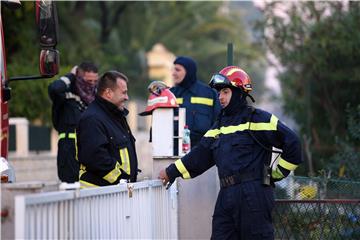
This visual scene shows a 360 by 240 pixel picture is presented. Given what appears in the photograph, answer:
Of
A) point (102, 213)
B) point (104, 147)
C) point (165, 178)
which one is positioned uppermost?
point (104, 147)

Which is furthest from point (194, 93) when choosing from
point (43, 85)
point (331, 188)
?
point (43, 85)

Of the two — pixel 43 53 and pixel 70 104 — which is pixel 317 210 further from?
pixel 70 104

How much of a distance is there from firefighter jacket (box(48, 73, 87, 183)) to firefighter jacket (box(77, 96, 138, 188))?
2523mm

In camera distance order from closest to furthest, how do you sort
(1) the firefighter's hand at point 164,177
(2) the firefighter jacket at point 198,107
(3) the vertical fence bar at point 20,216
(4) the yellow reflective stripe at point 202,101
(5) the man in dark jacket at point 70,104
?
(3) the vertical fence bar at point 20,216, (1) the firefighter's hand at point 164,177, (2) the firefighter jacket at point 198,107, (4) the yellow reflective stripe at point 202,101, (5) the man in dark jacket at point 70,104

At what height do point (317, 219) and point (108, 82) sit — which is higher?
point (108, 82)

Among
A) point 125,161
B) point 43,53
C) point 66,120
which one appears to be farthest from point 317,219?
point 66,120

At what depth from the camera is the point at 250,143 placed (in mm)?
6551

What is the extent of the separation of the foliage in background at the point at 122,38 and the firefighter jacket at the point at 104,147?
11648mm

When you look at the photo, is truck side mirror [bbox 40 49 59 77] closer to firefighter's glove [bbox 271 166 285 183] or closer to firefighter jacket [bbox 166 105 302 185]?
firefighter jacket [bbox 166 105 302 185]

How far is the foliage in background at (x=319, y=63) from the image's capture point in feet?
45.6

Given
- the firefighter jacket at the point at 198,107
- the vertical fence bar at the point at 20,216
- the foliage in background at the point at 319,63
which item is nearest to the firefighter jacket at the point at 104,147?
the firefighter jacket at the point at 198,107

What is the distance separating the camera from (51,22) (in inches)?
291

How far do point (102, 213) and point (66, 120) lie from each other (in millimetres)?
4324

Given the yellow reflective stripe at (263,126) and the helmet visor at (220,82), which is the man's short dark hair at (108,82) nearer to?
the helmet visor at (220,82)
